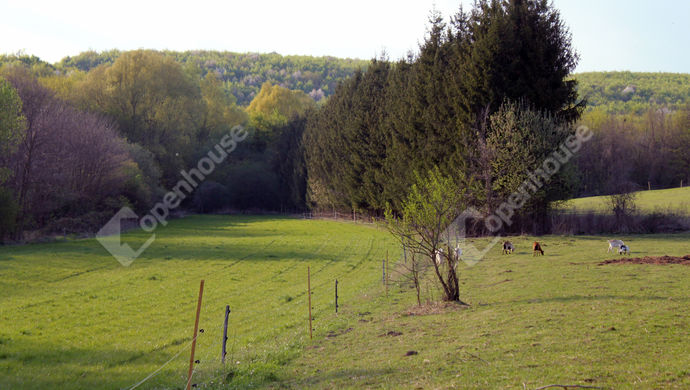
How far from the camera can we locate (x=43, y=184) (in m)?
46.9

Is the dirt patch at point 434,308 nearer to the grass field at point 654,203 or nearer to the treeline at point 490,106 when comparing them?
the treeline at point 490,106

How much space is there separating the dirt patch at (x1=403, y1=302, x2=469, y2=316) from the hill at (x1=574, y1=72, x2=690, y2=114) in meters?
109

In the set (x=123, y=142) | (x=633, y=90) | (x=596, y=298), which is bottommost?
(x=596, y=298)

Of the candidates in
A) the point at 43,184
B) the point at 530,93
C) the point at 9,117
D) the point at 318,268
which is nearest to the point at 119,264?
the point at 318,268

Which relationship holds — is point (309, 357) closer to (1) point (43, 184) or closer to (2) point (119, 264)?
(2) point (119, 264)

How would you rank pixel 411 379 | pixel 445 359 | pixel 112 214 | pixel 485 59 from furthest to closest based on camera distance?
pixel 112 214 < pixel 485 59 < pixel 445 359 < pixel 411 379

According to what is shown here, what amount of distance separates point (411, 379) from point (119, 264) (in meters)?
28.1

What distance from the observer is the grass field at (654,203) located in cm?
4062

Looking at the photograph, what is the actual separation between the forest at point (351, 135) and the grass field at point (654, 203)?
6.96ft

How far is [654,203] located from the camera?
47.9 meters

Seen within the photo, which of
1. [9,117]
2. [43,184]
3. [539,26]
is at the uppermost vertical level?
[539,26]

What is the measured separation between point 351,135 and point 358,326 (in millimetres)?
52146

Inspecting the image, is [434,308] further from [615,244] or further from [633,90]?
[633,90]

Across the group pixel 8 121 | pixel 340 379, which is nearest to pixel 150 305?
pixel 340 379
